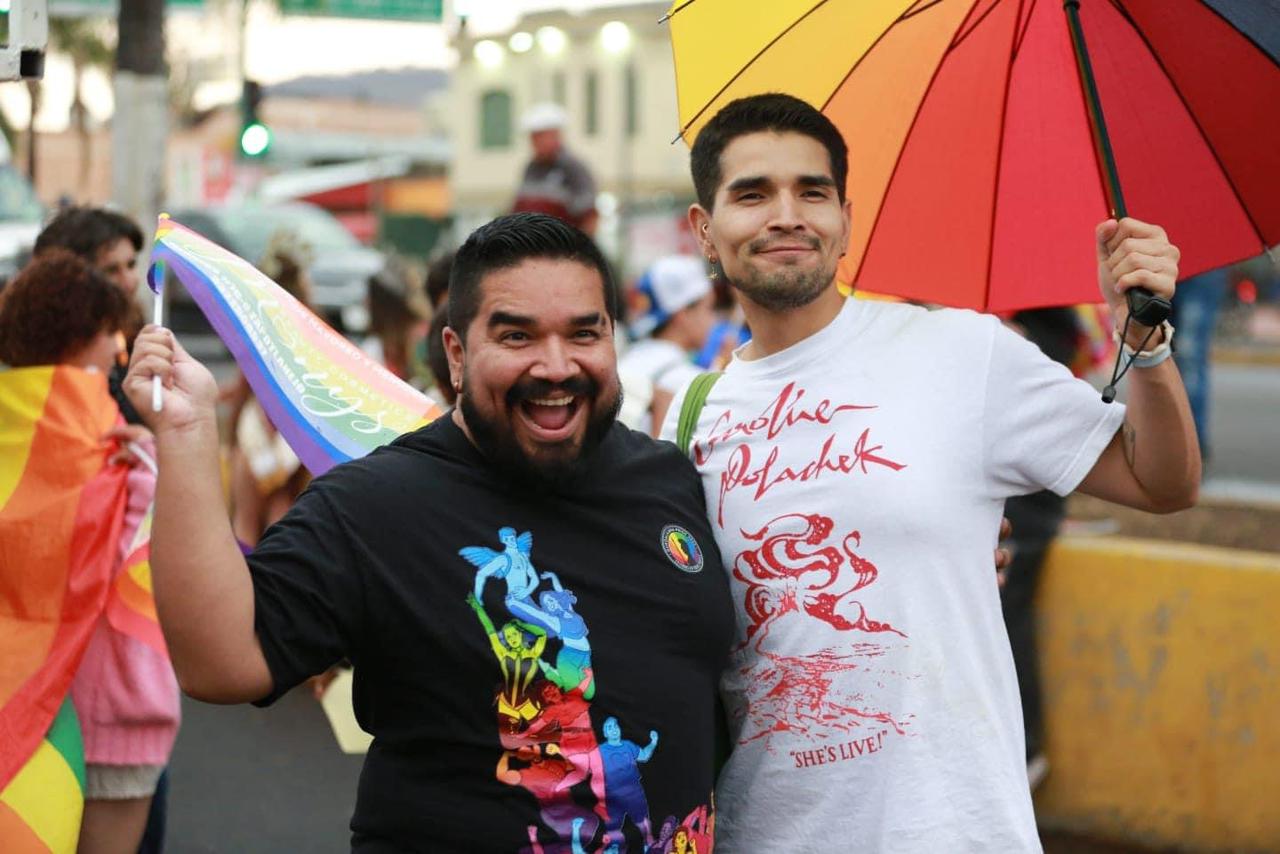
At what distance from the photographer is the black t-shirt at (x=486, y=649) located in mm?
2568

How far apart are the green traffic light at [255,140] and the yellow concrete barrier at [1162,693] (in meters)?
8.94

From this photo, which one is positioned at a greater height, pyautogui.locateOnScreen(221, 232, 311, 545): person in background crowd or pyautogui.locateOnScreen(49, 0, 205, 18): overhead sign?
pyautogui.locateOnScreen(49, 0, 205, 18): overhead sign

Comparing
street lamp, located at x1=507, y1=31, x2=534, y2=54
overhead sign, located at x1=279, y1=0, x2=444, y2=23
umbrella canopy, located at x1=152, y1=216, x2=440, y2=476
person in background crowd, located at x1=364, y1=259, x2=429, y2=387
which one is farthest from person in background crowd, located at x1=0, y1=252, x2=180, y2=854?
street lamp, located at x1=507, y1=31, x2=534, y2=54

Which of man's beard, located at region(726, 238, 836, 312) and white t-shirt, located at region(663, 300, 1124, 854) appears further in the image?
man's beard, located at region(726, 238, 836, 312)

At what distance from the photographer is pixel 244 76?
14.8 m

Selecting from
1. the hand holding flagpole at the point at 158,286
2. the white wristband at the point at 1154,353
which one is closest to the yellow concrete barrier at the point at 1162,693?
the white wristband at the point at 1154,353

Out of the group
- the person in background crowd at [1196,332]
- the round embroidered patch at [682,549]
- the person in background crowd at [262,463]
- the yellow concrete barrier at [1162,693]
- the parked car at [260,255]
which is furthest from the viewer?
the parked car at [260,255]

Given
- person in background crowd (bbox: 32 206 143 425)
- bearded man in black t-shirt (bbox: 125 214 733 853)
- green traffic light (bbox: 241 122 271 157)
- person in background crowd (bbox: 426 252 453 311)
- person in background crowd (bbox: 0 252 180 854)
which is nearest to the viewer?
bearded man in black t-shirt (bbox: 125 214 733 853)

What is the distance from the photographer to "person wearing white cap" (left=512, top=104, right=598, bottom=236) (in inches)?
413

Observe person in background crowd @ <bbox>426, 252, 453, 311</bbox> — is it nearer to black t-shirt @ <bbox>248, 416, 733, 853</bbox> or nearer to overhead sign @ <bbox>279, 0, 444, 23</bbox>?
black t-shirt @ <bbox>248, 416, 733, 853</bbox>

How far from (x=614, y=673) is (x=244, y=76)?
42.8 feet

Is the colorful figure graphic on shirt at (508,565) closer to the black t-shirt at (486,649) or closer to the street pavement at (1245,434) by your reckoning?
the black t-shirt at (486,649)

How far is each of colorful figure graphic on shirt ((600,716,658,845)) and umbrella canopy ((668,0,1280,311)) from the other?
4.08 feet

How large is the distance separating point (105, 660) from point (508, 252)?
6.95 feet
